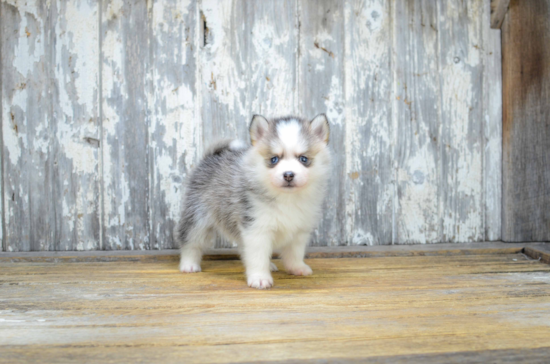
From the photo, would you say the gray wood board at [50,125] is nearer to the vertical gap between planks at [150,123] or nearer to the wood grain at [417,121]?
the vertical gap between planks at [150,123]

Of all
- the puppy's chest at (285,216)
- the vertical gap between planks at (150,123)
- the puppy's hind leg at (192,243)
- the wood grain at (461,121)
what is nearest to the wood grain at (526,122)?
the wood grain at (461,121)

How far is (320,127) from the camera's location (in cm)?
230

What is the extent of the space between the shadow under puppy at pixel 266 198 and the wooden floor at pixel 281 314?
0.49 ft

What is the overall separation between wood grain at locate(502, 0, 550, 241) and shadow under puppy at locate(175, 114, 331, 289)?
1.52m

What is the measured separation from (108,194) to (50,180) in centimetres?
39

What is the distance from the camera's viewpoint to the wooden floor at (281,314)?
1322mm

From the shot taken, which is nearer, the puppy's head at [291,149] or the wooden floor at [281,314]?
the wooden floor at [281,314]

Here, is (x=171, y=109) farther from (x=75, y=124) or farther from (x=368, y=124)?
(x=368, y=124)

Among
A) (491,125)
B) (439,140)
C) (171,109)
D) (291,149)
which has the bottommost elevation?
(291,149)

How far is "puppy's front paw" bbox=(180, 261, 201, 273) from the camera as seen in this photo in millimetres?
2467

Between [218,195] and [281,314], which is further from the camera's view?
[218,195]

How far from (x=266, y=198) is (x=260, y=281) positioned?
1.35ft

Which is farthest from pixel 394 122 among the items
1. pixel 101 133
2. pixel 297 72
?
pixel 101 133

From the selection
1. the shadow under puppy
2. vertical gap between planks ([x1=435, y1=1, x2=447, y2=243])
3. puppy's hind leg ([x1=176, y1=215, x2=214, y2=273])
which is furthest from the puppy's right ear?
vertical gap between planks ([x1=435, y1=1, x2=447, y2=243])
